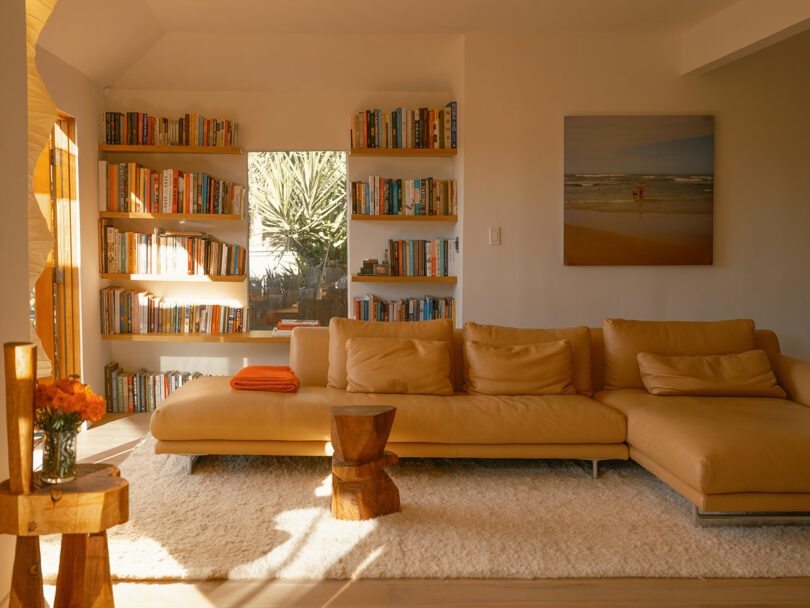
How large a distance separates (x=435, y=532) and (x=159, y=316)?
3.45 meters

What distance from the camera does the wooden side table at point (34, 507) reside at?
203 cm

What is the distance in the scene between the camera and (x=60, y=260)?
5164mm

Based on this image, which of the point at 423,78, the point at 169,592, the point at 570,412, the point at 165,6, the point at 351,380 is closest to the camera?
the point at 169,592

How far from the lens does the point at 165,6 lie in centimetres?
525

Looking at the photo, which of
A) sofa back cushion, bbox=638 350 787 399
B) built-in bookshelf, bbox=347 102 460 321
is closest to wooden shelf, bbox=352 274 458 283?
built-in bookshelf, bbox=347 102 460 321

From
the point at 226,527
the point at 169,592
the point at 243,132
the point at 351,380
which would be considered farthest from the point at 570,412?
the point at 243,132

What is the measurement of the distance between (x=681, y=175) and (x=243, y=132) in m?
3.43

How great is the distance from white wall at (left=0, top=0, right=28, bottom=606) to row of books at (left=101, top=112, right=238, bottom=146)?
10.8ft

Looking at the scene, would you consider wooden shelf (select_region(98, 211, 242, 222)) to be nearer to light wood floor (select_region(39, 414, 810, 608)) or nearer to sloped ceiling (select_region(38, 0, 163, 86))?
sloped ceiling (select_region(38, 0, 163, 86))

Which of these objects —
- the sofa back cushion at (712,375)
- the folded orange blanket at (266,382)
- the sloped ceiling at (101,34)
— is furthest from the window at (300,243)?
the sofa back cushion at (712,375)

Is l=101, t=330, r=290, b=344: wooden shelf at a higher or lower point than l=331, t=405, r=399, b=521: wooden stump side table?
higher

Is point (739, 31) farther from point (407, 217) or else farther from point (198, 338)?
point (198, 338)

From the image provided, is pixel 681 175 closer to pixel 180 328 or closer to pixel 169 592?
pixel 180 328

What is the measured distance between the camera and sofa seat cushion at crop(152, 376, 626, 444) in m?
3.96
